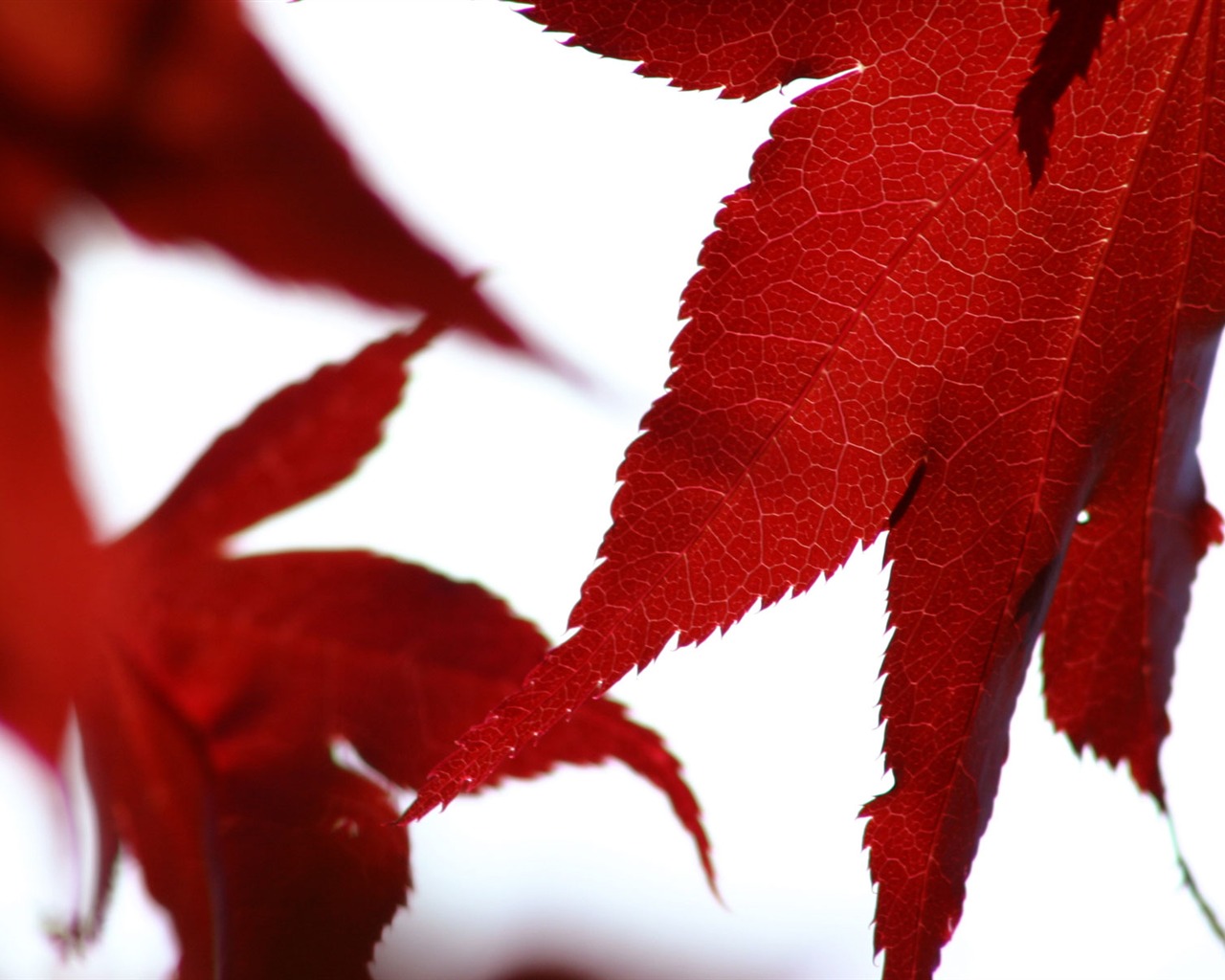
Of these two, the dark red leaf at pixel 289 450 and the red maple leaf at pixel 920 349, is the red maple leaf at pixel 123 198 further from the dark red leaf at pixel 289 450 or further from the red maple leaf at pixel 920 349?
the red maple leaf at pixel 920 349

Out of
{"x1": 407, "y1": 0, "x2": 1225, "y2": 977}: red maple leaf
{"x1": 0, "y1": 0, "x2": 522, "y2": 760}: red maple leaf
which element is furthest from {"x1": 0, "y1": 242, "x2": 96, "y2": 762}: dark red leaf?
{"x1": 407, "y1": 0, "x2": 1225, "y2": 977}: red maple leaf

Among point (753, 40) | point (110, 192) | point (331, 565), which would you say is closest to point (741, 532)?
point (753, 40)

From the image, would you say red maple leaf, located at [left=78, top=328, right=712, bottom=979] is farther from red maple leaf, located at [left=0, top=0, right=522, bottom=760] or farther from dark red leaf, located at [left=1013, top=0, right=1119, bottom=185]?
dark red leaf, located at [left=1013, top=0, right=1119, bottom=185]

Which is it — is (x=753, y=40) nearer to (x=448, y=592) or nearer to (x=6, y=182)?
(x=448, y=592)

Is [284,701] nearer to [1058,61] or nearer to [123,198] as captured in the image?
[123,198]

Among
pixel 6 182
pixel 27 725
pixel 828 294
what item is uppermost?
pixel 6 182

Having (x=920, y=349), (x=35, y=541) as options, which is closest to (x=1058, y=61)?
(x=920, y=349)
